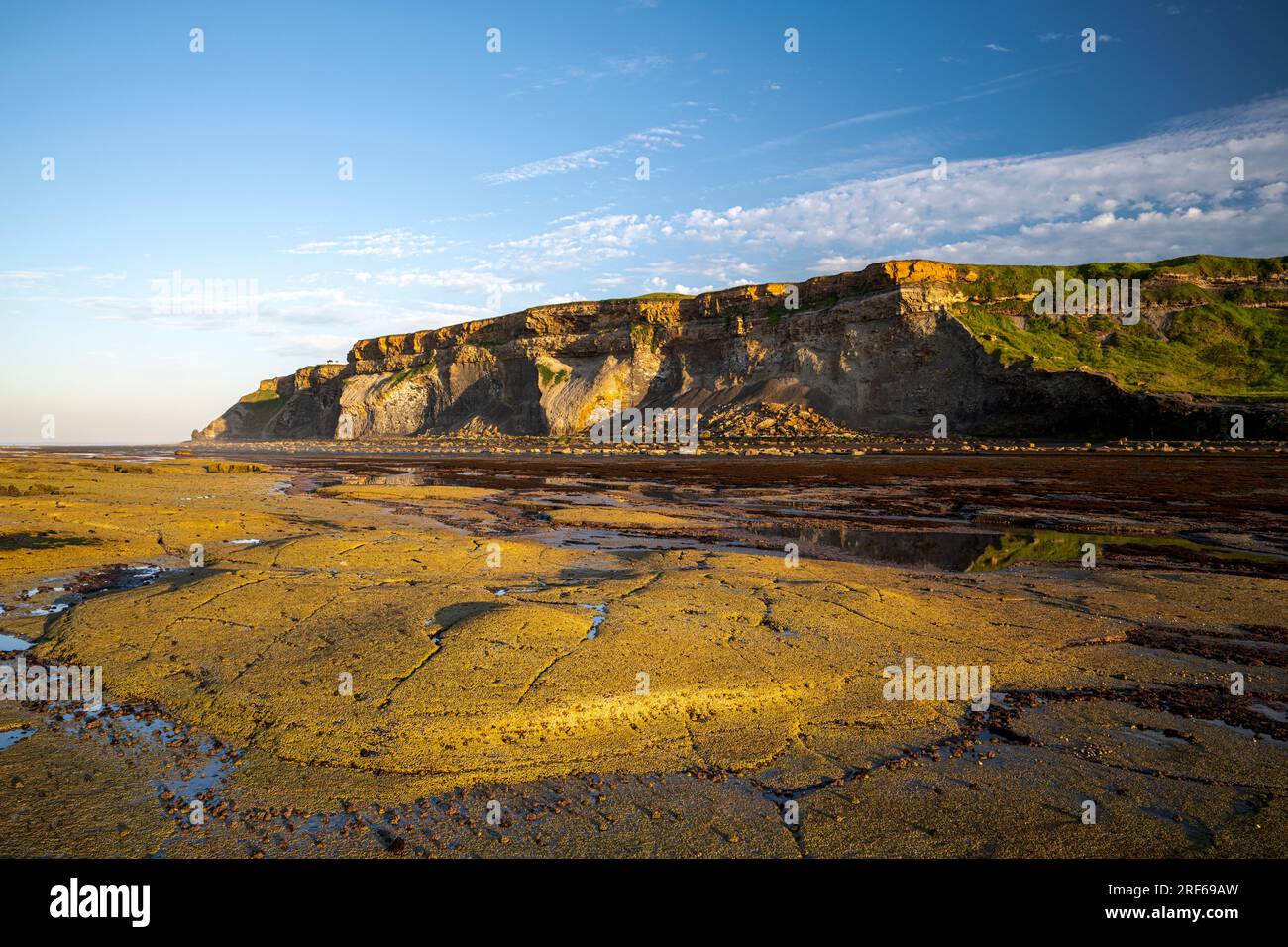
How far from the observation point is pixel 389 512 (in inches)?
675

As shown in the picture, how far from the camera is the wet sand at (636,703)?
3.63 meters

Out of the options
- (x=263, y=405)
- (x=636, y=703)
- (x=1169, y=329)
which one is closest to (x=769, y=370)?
(x=1169, y=329)

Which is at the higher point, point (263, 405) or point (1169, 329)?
point (263, 405)

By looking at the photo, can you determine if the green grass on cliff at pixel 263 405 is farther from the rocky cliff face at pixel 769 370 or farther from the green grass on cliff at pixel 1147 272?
the green grass on cliff at pixel 1147 272

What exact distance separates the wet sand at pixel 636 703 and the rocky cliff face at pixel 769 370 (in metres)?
42.3

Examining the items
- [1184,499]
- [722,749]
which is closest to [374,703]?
[722,749]

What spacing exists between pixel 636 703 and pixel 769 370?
64566mm

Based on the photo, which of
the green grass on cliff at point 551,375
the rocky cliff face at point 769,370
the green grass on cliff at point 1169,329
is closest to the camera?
the rocky cliff face at point 769,370

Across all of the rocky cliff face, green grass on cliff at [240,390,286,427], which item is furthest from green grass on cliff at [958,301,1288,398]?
green grass on cliff at [240,390,286,427]

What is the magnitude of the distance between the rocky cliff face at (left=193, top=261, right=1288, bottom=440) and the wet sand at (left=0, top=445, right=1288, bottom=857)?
42.3 metres

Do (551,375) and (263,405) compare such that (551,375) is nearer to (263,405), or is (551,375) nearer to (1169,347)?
(1169,347)

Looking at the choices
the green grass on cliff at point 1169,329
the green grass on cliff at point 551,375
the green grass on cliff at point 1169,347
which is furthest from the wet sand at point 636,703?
the green grass on cliff at point 551,375

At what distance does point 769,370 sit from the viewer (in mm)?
67438
